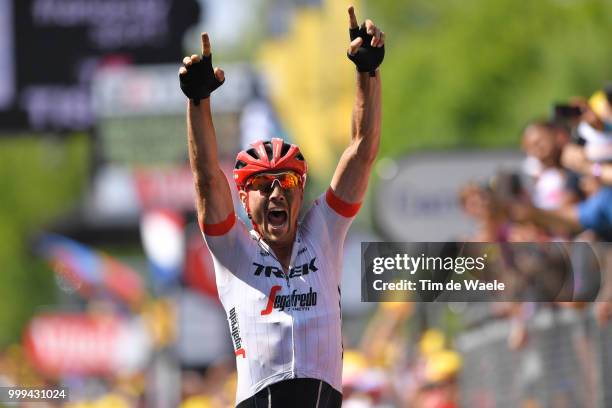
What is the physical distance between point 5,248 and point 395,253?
42.3 metres

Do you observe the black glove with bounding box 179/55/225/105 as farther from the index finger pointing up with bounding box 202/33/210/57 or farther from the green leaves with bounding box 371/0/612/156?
the green leaves with bounding box 371/0/612/156

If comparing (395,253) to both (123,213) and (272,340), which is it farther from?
(123,213)

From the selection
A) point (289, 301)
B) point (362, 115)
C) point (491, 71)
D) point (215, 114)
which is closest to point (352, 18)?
point (362, 115)

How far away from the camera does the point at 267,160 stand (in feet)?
21.9

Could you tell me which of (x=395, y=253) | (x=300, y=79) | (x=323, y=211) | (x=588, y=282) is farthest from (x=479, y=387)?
(x=300, y=79)

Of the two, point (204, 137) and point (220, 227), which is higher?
point (204, 137)

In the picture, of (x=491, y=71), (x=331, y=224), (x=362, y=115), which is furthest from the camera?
(x=491, y=71)

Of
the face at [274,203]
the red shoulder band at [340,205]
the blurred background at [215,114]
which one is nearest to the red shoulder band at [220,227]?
the face at [274,203]

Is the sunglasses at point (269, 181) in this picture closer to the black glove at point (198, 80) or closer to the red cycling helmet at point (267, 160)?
the red cycling helmet at point (267, 160)

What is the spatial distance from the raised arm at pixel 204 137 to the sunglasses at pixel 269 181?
0.14 meters

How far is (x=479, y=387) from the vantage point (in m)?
11.5

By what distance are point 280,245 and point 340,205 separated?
305mm

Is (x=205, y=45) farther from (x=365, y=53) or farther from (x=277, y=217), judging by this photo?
(x=277, y=217)

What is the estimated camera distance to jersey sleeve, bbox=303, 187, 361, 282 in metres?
6.76
